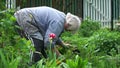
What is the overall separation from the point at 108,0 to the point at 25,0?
14.4ft

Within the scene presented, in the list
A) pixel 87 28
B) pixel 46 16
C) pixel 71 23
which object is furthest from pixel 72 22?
pixel 87 28

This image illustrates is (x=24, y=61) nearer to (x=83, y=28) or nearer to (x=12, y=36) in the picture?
(x=12, y=36)

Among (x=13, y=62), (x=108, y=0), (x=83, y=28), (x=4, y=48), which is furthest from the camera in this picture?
(x=108, y=0)

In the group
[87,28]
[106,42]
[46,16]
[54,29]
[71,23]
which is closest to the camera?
[54,29]

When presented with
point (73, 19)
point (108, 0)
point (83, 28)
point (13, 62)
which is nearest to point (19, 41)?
point (13, 62)

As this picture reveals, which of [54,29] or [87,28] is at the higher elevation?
[54,29]

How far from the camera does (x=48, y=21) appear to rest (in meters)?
5.58

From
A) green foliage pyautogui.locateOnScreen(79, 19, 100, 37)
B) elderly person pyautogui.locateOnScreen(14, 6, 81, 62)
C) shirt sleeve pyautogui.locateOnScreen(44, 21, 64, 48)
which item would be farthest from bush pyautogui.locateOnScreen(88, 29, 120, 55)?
green foliage pyautogui.locateOnScreen(79, 19, 100, 37)

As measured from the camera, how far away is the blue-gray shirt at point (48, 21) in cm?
540

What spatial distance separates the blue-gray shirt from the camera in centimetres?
540

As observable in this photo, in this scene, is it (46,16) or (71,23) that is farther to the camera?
Answer: (46,16)

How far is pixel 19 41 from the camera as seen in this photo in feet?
13.8

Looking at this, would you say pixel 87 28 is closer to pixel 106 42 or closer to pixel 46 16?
pixel 106 42

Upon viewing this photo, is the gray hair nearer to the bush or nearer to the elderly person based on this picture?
the elderly person
